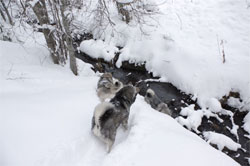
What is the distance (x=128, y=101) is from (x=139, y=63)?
459 cm

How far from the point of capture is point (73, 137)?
3229 mm

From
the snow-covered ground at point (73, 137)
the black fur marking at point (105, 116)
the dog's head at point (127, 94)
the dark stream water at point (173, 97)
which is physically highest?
the black fur marking at point (105, 116)

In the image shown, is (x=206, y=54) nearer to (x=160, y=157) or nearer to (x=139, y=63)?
(x=139, y=63)

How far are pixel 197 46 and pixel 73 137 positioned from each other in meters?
6.60

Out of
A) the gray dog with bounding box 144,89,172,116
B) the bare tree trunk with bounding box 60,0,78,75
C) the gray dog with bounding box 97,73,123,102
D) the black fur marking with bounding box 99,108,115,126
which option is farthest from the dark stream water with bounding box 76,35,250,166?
the black fur marking with bounding box 99,108,115,126

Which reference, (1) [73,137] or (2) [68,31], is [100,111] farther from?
(2) [68,31]

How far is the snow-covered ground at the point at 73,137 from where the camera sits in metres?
2.77

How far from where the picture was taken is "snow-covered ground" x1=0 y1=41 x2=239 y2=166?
9.10 feet

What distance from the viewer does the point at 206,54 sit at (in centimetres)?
718

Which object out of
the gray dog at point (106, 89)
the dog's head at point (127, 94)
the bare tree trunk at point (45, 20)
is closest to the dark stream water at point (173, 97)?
the bare tree trunk at point (45, 20)

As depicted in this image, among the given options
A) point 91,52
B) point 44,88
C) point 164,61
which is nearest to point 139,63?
point 164,61

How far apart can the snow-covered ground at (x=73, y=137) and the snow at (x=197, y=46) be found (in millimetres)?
2998

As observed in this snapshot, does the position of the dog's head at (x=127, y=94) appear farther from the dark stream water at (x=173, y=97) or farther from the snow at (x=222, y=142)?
the snow at (x=222, y=142)

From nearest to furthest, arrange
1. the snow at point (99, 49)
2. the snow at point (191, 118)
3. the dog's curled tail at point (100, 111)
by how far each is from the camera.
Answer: the dog's curled tail at point (100, 111), the snow at point (191, 118), the snow at point (99, 49)
